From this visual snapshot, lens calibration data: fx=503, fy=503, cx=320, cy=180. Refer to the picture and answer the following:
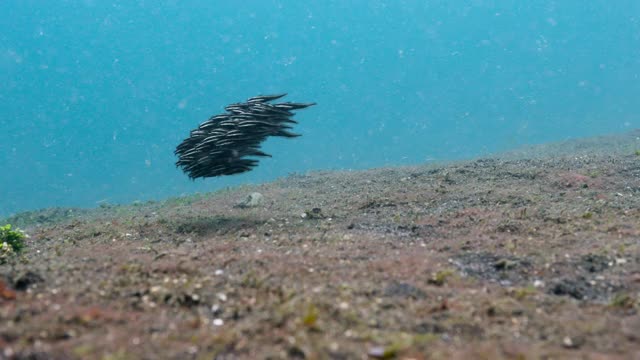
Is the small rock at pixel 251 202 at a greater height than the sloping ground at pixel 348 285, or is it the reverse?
the small rock at pixel 251 202

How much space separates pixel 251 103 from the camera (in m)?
7.30

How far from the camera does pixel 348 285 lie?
164 inches

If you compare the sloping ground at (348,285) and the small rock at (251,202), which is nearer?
the sloping ground at (348,285)

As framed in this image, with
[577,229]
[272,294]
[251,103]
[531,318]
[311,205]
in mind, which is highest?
[251,103]

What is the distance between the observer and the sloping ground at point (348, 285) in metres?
2.95

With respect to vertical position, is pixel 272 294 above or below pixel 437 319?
above

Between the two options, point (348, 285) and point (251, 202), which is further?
point (251, 202)

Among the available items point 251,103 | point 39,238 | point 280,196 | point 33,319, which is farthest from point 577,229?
point 39,238

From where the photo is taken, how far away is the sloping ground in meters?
2.95

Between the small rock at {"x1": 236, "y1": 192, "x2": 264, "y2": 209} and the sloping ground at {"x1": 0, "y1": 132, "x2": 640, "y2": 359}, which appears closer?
the sloping ground at {"x1": 0, "y1": 132, "x2": 640, "y2": 359}

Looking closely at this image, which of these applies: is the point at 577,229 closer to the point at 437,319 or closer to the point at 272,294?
the point at 437,319

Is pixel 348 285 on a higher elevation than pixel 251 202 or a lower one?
lower

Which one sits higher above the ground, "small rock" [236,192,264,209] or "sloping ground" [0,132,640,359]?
"small rock" [236,192,264,209]

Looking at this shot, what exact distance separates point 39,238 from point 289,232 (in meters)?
4.42
